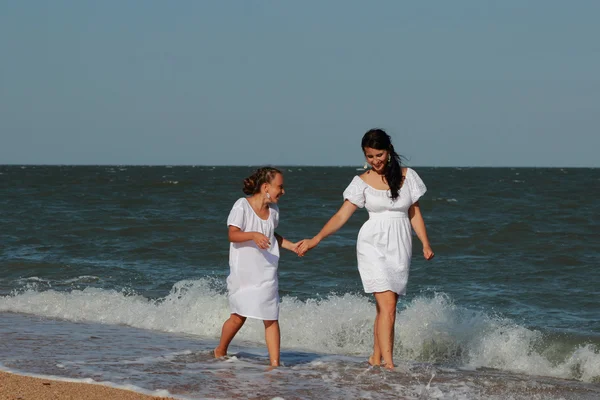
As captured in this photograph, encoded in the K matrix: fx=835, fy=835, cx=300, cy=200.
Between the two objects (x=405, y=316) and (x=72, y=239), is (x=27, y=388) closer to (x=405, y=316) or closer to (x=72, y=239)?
(x=405, y=316)

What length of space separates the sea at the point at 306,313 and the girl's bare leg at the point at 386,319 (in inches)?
8.0

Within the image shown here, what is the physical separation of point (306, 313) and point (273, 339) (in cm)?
322

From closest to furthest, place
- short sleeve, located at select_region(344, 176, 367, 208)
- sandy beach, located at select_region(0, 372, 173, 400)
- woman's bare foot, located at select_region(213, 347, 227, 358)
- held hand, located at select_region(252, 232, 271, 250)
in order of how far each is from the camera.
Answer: sandy beach, located at select_region(0, 372, 173, 400), held hand, located at select_region(252, 232, 271, 250), short sleeve, located at select_region(344, 176, 367, 208), woman's bare foot, located at select_region(213, 347, 227, 358)

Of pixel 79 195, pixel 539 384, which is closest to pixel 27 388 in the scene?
pixel 539 384

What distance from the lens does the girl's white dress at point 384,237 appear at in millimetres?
6180

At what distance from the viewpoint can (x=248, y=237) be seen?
243 inches

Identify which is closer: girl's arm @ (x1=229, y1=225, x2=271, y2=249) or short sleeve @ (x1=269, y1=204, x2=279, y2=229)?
girl's arm @ (x1=229, y1=225, x2=271, y2=249)

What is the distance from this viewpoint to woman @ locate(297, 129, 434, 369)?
618cm

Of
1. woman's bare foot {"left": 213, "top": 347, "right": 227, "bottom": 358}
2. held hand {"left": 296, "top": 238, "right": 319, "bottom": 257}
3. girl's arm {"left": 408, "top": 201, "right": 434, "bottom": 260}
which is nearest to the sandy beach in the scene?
woman's bare foot {"left": 213, "top": 347, "right": 227, "bottom": 358}

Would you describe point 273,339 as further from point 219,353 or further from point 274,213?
point 274,213

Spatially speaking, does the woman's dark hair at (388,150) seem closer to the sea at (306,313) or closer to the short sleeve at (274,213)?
the short sleeve at (274,213)

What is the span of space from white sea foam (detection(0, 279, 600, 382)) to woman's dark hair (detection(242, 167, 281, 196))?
2.66m

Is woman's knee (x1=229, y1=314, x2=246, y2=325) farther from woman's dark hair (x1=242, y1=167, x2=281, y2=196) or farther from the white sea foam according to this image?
the white sea foam

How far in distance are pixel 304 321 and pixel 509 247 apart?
8.66m
